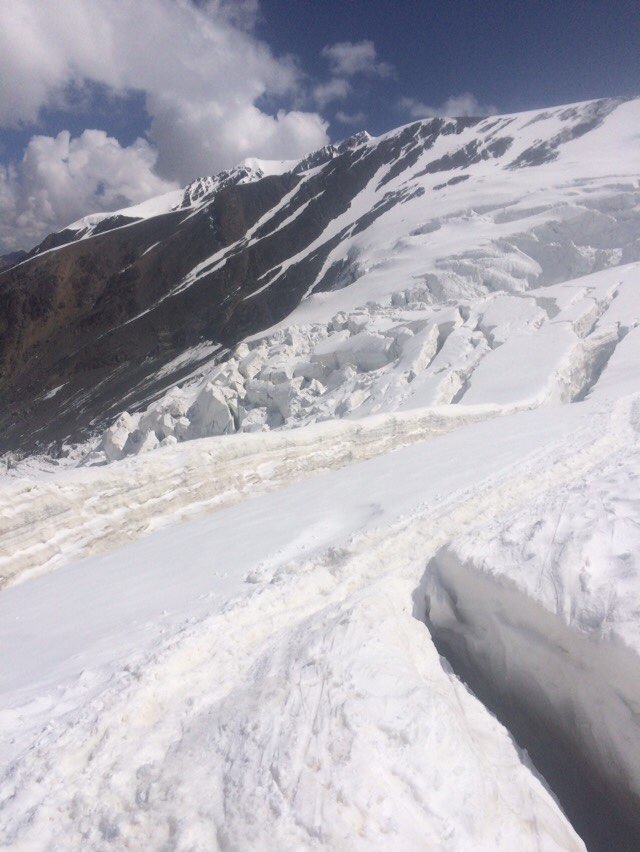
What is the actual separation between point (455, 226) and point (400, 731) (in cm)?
3522

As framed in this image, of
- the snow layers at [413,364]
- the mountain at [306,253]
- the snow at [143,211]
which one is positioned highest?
the snow at [143,211]

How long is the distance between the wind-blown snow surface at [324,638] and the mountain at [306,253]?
21.6 m

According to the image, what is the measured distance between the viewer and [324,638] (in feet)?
9.98

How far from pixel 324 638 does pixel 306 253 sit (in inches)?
A: 2430

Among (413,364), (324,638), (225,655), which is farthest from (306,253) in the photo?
(324,638)

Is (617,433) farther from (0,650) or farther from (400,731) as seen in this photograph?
(0,650)

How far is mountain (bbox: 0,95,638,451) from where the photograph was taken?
2723 centimetres

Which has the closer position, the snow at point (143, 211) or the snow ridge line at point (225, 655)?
the snow ridge line at point (225, 655)

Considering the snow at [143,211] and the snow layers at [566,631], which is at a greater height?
the snow at [143,211]

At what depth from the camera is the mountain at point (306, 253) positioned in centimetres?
2723

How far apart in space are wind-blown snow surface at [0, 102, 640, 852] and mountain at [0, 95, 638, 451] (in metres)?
21.6

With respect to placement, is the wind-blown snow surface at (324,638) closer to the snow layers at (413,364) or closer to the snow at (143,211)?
the snow layers at (413,364)

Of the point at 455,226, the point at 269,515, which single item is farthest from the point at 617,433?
the point at 455,226

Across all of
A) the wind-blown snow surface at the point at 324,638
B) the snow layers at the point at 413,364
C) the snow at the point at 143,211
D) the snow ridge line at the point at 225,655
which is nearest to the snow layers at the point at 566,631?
the wind-blown snow surface at the point at 324,638
